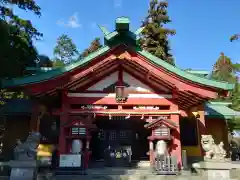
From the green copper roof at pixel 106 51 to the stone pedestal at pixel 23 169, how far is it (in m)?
3.98

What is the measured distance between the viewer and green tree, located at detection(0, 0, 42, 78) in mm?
14594

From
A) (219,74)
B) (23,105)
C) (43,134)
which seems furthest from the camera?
(219,74)

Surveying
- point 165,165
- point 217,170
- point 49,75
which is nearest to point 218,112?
point 217,170

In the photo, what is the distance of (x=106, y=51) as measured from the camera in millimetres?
13266

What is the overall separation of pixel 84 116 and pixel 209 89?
6523mm

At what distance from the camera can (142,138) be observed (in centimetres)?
1493

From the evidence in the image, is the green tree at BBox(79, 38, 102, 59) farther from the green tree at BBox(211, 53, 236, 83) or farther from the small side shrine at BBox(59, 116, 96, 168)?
the small side shrine at BBox(59, 116, 96, 168)

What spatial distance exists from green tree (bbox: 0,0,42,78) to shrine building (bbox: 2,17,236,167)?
3.95 m

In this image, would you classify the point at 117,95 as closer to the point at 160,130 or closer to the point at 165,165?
the point at 160,130

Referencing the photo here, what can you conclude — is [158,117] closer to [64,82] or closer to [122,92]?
[122,92]

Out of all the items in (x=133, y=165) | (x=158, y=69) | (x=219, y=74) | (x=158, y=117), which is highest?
(x=219, y=74)

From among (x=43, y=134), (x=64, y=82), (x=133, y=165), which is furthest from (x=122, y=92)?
(x=43, y=134)

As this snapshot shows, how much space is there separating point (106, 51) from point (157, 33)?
1524 cm

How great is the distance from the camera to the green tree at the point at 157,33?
2630cm
